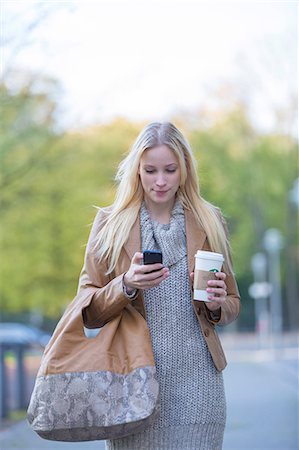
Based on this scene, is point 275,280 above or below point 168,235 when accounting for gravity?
above

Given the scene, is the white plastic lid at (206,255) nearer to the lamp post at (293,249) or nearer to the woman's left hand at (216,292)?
the woman's left hand at (216,292)

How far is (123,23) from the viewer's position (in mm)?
13867

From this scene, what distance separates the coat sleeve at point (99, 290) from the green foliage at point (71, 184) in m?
1.21

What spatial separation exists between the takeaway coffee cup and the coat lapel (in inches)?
4.4

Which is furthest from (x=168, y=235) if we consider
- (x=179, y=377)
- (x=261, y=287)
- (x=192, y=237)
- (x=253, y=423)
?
(x=261, y=287)

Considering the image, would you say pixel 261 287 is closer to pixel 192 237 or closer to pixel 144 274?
pixel 192 237

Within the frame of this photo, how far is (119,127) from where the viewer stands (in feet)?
95.2

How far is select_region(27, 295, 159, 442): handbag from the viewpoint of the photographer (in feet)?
9.97

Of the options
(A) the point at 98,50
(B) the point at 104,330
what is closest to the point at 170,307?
(B) the point at 104,330

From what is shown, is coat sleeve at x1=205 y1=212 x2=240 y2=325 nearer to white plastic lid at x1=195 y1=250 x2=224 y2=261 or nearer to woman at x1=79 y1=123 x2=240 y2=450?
woman at x1=79 y1=123 x2=240 y2=450

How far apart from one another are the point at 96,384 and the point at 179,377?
0.26 meters

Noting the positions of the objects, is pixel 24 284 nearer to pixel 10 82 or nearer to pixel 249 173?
pixel 249 173

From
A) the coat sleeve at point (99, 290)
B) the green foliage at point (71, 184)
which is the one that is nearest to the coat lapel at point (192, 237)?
the coat sleeve at point (99, 290)

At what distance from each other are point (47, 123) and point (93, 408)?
1519cm
